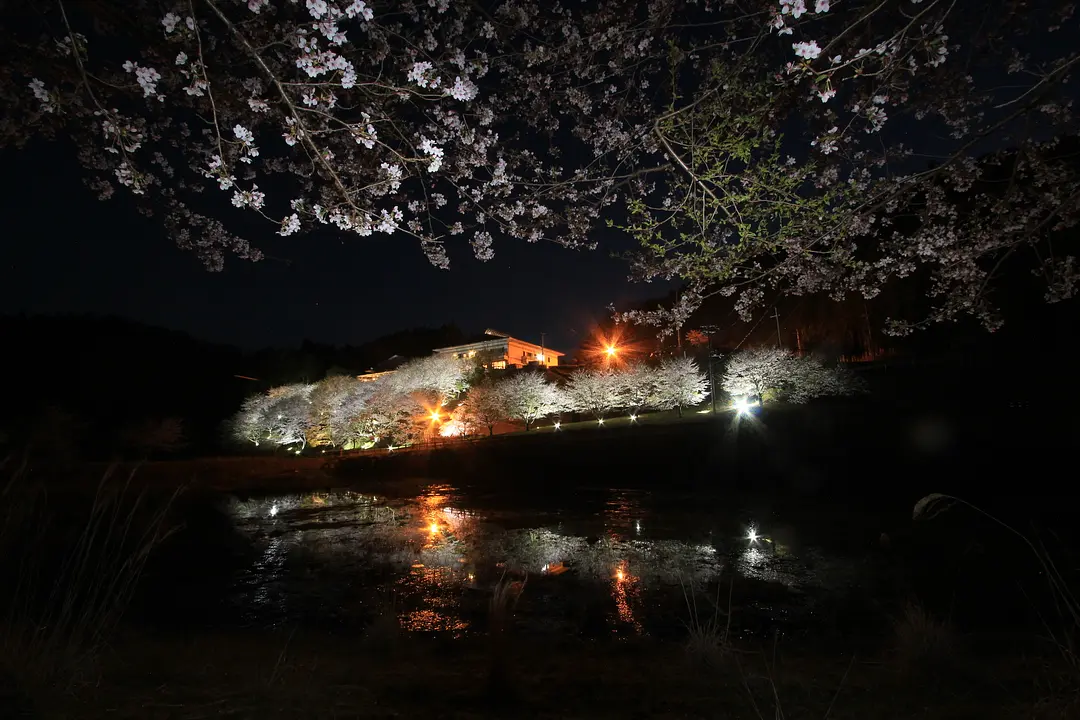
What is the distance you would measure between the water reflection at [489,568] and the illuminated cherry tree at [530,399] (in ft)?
97.2

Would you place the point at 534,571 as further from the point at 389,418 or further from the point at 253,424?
the point at 253,424

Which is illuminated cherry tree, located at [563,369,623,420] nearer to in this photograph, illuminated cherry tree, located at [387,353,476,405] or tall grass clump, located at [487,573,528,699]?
illuminated cherry tree, located at [387,353,476,405]

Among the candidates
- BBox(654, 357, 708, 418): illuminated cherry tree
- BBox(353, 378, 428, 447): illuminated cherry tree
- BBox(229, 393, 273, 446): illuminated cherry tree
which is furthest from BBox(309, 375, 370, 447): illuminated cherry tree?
BBox(654, 357, 708, 418): illuminated cherry tree

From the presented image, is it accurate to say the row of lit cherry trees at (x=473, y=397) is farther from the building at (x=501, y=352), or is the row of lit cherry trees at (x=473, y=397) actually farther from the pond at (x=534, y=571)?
the pond at (x=534, y=571)

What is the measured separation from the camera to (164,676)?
457 cm

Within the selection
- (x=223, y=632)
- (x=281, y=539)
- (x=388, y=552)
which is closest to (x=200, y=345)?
(x=281, y=539)

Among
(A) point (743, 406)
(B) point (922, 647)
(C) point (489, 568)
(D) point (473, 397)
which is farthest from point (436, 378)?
(B) point (922, 647)

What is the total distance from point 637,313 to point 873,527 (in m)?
10.1

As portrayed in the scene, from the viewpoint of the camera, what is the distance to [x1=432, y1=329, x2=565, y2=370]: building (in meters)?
72.1

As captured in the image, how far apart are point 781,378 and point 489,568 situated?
35759 millimetres

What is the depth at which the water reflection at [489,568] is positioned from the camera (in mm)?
8383

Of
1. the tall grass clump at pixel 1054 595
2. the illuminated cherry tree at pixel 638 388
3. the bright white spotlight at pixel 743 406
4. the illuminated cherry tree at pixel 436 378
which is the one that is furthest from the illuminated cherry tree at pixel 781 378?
the tall grass clump at pixel 1054 595

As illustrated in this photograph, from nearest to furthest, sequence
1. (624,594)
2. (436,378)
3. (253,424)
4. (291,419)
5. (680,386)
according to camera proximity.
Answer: (624,594), (680,386), (291,419), (436,378), (253,424)

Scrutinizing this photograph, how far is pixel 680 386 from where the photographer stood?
42938mm
